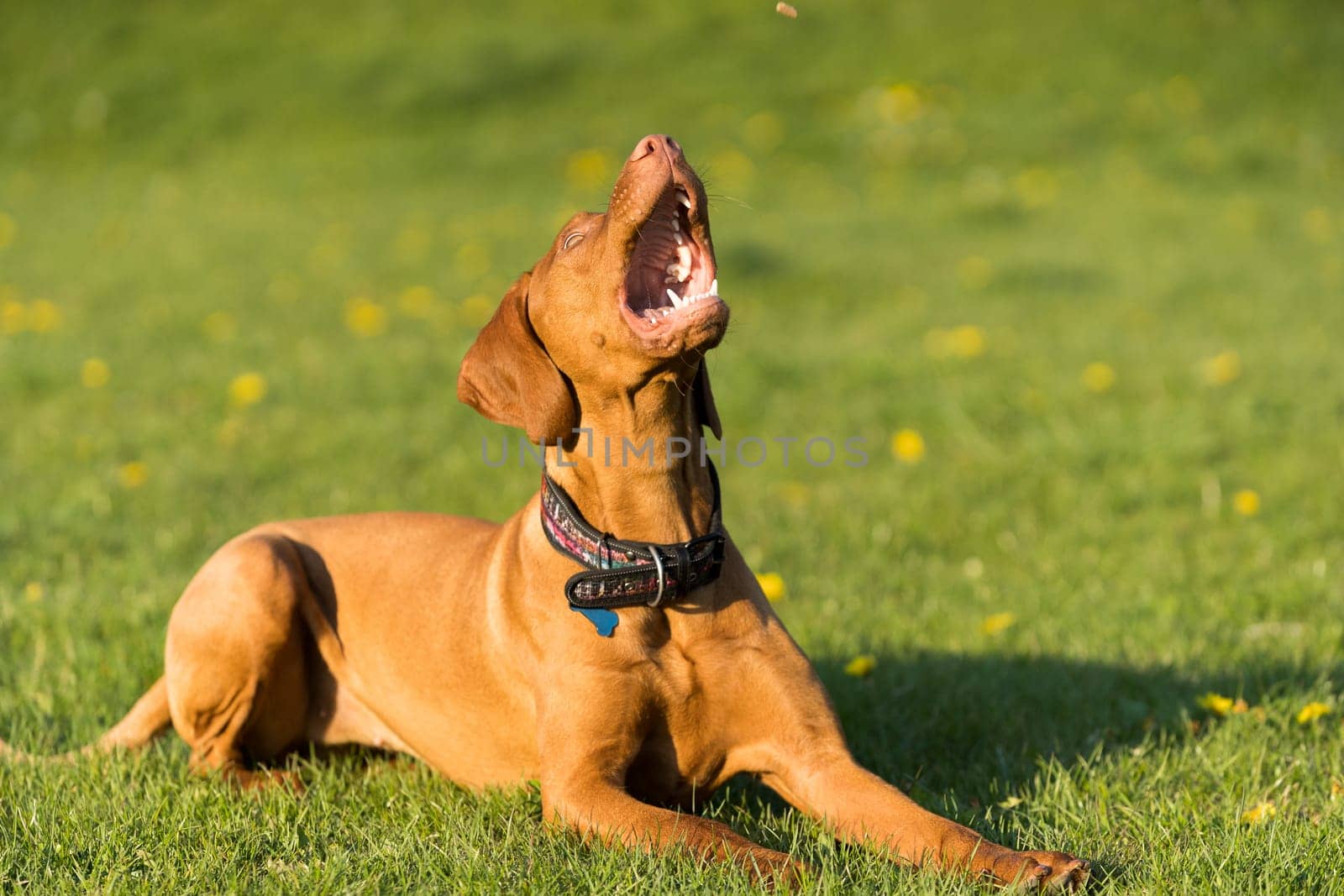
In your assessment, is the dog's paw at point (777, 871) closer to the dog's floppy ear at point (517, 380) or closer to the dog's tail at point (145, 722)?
the dog's floppy ear at point (517, 380)

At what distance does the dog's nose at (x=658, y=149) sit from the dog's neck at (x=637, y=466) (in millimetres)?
573

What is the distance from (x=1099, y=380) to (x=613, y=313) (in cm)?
547

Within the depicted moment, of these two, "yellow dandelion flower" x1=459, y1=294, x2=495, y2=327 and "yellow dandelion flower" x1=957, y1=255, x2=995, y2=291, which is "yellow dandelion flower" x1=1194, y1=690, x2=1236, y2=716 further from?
"yellow dandelion flower" x1=957, y1=255, x2=995, y2=291

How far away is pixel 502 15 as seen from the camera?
21.0 m

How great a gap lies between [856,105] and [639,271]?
14.9m

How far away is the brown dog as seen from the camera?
3.52 metres

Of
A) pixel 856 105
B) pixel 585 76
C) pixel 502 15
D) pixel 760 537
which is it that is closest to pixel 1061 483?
pixel 760 537

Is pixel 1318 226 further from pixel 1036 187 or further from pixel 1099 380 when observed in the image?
pixel 1099 380

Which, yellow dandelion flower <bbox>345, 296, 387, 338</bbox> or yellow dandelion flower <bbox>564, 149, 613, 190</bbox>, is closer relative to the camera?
yellow dandelion flower <bbox>345, 296, 387, 338</bbox>

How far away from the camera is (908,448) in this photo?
736 centimetres

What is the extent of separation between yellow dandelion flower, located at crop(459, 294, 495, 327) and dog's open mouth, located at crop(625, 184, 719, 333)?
6196 millimetres

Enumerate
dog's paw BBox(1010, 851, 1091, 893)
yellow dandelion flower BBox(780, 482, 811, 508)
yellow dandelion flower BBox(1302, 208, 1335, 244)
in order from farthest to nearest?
yellow dandelion flower BBox(1302, 208, 1335, 244) < yellow dandelion flower BBox(780, 482, 811, 508) < dog's paw BBox(1010, 851, 1091, 893)

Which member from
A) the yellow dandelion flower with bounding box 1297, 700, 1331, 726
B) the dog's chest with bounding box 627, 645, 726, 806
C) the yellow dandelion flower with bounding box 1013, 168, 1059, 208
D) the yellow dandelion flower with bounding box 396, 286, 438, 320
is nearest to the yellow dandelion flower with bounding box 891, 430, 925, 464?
the yellow dandelion flower with bounding box 1297, 700, 1331, 726

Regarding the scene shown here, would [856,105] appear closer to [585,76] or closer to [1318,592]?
[585,76]
